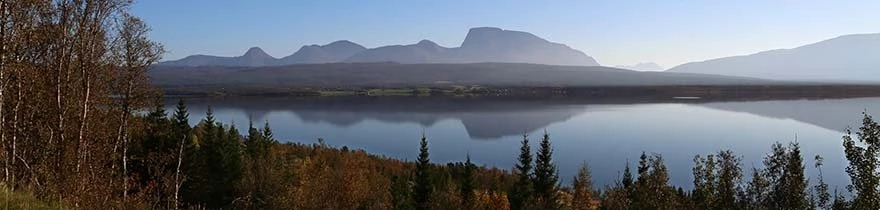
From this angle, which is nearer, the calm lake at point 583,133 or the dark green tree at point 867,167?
the dark green tree at point 867,167

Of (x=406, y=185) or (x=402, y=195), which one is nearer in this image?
(x=402, y=195)

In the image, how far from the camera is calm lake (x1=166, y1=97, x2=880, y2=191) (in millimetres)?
68625

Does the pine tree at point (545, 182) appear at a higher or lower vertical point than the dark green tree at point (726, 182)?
lower

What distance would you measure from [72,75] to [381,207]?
23277mm

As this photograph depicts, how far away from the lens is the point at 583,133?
308ft

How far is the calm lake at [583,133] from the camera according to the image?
68.6m

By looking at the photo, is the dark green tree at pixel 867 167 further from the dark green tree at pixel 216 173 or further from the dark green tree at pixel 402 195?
the dark green tree at pixel 216 173

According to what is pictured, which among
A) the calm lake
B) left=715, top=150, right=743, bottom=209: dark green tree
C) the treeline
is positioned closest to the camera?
left=715, top=150, right=743, bottom=209: dark green tree

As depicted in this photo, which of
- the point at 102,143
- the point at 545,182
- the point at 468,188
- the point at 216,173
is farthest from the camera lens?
the point at 468,188

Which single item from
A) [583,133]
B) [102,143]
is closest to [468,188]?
[102,143]

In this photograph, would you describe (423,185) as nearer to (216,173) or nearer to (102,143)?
(216,173)

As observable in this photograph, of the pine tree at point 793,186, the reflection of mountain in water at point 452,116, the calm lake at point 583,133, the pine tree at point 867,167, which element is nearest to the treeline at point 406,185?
the pine tree at point 793,186

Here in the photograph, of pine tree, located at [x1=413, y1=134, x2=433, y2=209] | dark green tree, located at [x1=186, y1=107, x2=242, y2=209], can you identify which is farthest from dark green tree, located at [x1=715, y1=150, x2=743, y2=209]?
dark green tree, located at [x1=186, y1=107, x2=242, y2=209]

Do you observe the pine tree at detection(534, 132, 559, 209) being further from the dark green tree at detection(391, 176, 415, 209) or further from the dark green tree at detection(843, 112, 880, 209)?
the dark green tree at detection(843, 112, 880, 209)
